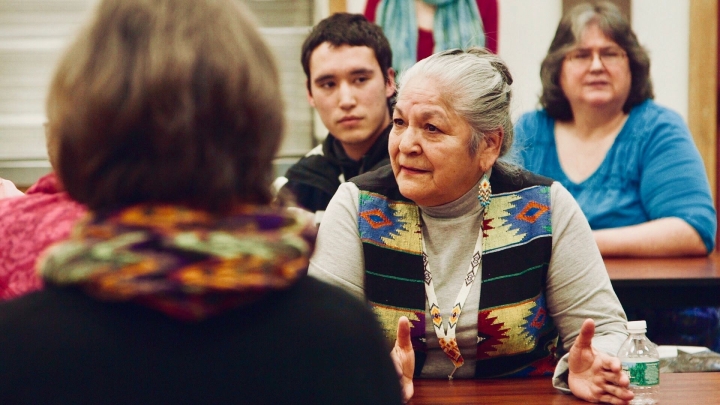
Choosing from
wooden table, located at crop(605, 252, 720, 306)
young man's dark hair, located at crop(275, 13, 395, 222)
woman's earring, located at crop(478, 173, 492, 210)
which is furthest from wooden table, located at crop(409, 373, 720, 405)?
young man's dark hair, located at crop(275, 13, 395, 222)

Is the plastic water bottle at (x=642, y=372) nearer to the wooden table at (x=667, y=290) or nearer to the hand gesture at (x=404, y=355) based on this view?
the hand gesture at (x=404, y=355)

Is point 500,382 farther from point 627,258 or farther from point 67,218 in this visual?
point 627,258

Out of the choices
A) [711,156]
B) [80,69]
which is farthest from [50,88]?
[711,156]

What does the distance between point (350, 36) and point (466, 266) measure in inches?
56.2

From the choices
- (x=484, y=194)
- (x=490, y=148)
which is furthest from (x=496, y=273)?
(x=490, y=148)

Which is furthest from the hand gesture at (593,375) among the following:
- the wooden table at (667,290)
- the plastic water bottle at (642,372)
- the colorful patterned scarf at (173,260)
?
the colorful patterned scarf at (173,260)

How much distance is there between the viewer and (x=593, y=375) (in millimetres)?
1646

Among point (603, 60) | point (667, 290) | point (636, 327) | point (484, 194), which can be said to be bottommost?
point (667, 290)

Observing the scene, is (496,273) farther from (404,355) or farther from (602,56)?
(602,56)

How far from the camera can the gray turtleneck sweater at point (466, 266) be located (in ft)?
6.30

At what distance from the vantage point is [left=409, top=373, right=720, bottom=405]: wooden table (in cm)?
160

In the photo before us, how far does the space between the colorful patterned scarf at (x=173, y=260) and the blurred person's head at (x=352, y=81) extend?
228cm

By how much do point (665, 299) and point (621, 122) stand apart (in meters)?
0.98

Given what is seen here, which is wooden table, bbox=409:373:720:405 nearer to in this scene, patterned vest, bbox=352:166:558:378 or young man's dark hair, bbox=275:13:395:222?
patterned vest, bbox=352:166:558:378
